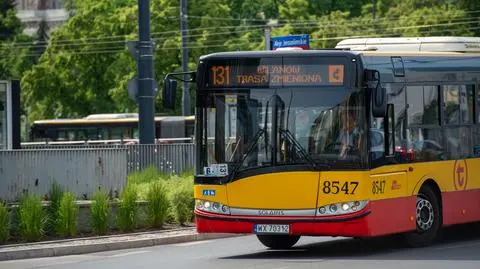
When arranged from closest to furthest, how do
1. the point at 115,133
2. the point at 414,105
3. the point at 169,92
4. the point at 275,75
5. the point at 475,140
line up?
1. the point at 275,75
2. the point at 169,92
3. the point at 414,105
4. the point at 475,140
5. the point at 115,133

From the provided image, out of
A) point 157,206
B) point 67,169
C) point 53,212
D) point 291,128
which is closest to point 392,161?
point 291,128

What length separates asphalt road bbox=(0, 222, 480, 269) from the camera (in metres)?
16.9

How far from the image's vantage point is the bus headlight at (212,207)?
18.3 meters

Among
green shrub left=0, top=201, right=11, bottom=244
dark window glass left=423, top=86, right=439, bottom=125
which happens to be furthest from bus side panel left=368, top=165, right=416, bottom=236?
green shrub left=0, top=201, right=11, bottom=244

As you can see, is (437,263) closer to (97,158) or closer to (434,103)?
(434,103)

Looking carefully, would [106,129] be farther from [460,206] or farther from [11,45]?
[460,206]

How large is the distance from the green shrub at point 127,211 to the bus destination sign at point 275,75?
4.68 meters

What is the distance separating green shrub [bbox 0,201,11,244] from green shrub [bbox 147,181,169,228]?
2.95 meters

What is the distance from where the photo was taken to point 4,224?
20922 mm

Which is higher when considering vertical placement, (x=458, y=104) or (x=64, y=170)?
(x=458, y=104)

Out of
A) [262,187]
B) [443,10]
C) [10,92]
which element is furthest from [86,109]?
[262,187]

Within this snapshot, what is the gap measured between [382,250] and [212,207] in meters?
2.54

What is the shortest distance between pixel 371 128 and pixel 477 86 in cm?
331

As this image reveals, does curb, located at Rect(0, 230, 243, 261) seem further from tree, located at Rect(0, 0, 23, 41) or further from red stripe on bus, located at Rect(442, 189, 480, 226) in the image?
tree, located at Rect(0, 0, 23, 41)
